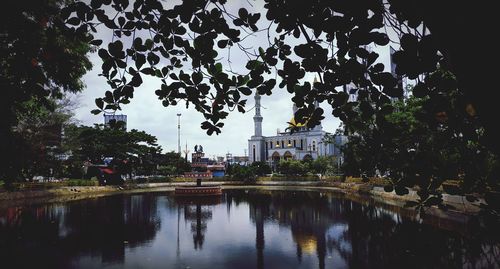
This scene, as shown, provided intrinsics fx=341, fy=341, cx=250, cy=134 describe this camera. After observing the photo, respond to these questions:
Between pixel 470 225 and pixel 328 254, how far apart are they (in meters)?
9.55

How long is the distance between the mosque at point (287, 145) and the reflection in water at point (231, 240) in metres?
53.6

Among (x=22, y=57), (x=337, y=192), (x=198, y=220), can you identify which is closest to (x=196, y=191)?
(x=198, y=220)

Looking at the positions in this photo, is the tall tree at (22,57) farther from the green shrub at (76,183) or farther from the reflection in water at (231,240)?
the green shrub at (76,183)

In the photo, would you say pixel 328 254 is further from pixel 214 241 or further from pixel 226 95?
pixel 226 95

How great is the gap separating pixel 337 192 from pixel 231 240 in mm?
25876


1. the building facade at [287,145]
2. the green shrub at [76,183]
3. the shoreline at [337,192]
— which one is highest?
the building facade at [287,145]

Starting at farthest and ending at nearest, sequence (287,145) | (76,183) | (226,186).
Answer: (287,145)
(226,186)
(76,183)

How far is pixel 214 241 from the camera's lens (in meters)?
14.2

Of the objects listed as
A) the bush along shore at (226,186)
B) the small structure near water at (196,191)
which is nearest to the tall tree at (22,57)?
the bush along shore at (226,186)

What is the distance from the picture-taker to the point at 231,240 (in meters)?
14.4

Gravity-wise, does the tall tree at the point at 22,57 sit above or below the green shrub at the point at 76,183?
above

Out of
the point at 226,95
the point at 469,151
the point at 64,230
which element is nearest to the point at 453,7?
the point at 469,151

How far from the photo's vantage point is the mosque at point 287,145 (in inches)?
3044

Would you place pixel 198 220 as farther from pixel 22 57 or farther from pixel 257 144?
pixel 257 144
